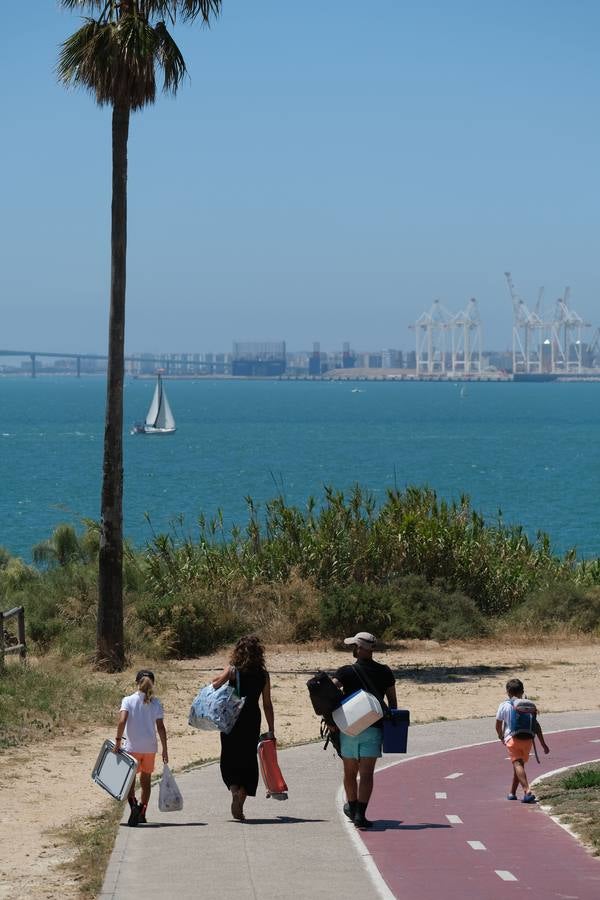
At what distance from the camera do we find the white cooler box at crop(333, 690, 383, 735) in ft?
35.8

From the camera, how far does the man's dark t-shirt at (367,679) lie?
11.2 meters

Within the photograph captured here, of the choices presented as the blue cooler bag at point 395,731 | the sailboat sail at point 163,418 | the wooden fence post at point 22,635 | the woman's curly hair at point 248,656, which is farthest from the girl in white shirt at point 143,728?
the sailboat sail at point 163,418

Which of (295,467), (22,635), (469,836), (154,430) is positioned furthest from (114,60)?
(154,430)

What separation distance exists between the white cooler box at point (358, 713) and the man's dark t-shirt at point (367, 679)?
158 mm

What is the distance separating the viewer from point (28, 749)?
591 inches

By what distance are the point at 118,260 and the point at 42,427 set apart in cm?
13029

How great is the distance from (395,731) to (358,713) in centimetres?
59

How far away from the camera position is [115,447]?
20312mm

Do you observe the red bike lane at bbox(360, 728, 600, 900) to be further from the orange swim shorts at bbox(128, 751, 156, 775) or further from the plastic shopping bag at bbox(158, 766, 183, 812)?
the orange swim shorts at bbox(128, 751, 156, 775)

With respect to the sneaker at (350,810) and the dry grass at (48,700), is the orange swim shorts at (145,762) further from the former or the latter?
the dry grass at (48,700)

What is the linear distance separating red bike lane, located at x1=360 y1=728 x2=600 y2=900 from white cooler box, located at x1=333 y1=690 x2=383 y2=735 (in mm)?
796

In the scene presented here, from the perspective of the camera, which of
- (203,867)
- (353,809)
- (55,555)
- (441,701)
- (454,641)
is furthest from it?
(55,555)

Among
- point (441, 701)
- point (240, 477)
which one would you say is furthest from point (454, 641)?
point (240, 477)

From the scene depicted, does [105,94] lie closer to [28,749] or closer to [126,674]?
[126,674]
